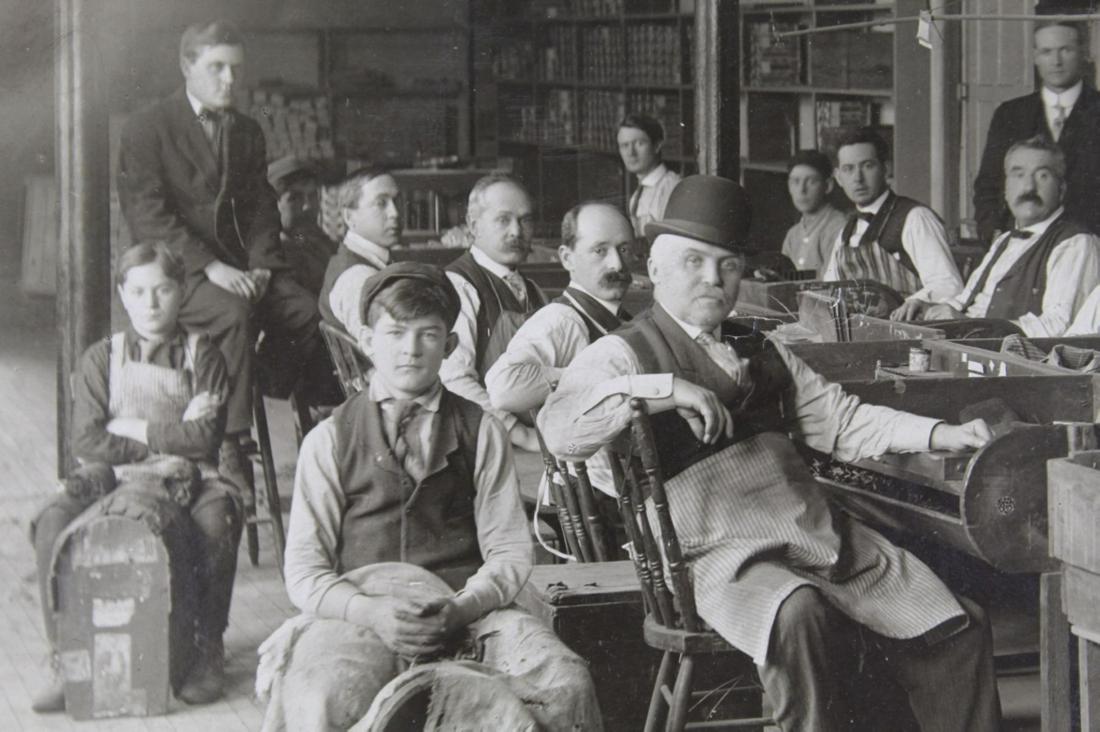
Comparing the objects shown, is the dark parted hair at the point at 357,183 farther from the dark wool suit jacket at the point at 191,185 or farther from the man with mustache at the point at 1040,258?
the man with mustache at the point at 1040,258

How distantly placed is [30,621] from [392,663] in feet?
6.62

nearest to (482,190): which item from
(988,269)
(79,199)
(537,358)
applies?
(537,358)

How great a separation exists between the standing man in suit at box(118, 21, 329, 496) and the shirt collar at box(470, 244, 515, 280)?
72 cm

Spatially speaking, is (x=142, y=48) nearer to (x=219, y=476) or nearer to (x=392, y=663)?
(x=219, y=476)

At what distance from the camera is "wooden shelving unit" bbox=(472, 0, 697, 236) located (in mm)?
10148

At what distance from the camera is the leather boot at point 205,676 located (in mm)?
3986

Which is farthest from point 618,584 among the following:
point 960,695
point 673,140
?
point 673,140

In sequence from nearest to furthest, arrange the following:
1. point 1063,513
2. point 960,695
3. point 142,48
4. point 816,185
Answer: point 1063,513 < point 960,695 < point 142,48 < point 816,185

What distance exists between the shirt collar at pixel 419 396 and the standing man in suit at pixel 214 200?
1.91 metres

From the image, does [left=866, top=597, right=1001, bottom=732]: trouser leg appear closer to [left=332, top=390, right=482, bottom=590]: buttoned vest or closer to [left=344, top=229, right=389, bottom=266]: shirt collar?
[left=332, top=390, right=482, bottom=590]: buttoned vest

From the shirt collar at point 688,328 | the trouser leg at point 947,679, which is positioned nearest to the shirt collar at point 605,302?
the shirt collar at point 688,328

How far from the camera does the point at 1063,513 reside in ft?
9.31

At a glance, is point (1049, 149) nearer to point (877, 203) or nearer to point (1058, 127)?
point (877, 203)

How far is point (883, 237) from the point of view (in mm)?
5848
